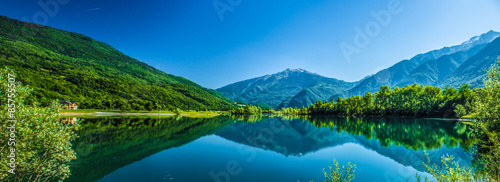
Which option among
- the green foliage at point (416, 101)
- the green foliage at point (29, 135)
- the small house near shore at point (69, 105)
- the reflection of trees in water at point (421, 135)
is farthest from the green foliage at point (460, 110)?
the small house near shore at point (69, 105)

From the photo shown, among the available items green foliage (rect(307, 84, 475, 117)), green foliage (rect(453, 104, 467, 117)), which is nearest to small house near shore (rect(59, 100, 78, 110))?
green foliage (rect(307, 84, 475, 117))

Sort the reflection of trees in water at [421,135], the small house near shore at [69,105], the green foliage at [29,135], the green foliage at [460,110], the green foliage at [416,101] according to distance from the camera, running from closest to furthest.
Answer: the green foliage at [29,135]
the reflection of trees in water at [421,135]
the green foliage at [460,110]
the green foliage at [416,101]
the small house near shore at [69,105]

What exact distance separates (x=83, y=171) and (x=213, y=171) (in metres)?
10.4

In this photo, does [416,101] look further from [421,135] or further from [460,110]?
[421,135]

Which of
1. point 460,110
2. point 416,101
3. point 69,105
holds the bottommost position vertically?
point 460,110

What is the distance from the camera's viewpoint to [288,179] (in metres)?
15.9

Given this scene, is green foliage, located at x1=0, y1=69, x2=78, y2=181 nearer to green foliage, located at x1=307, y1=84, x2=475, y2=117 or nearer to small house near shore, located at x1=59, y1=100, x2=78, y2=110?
green foliage, located at x1=307, y1=84, x2=475, y2=117

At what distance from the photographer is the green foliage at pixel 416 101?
78000 mm

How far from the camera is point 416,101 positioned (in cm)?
8819

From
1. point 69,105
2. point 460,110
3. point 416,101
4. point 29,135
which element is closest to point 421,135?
point 29,135

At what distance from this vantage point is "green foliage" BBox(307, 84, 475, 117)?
7800 cm

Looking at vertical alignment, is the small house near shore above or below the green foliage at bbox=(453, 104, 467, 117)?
above

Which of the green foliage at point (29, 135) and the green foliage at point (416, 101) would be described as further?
the green foliage at point (416, 101)

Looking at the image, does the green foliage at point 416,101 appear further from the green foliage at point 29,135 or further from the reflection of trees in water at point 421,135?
the green foliage at point 29,135
